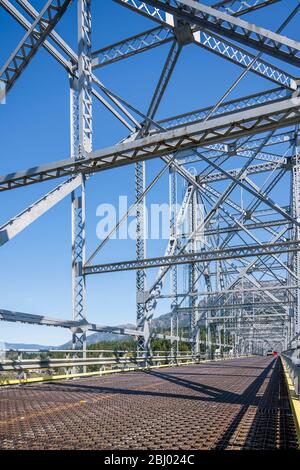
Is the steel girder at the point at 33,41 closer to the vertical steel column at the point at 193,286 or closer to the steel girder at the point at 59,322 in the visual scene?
the steel girder at the point at 59,322

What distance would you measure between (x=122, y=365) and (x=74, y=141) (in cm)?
912

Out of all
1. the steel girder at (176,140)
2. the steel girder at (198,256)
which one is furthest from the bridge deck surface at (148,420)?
the steel girder at (198,256)

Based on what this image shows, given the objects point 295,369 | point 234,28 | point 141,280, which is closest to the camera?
point 295,369

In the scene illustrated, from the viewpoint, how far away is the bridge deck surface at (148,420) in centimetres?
458

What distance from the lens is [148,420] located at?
19.4 feet

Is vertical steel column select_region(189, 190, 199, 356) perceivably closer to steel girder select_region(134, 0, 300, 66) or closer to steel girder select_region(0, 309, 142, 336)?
steel girder select_region(0, 309, 142, 336)

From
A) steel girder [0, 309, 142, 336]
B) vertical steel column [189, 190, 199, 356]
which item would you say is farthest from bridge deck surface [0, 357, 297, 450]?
vertical steel column [189, 190, 199, 356]

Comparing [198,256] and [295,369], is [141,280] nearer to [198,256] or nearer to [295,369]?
[198,256]

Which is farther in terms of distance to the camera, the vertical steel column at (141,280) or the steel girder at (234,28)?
the vertical steel column at (141,280)

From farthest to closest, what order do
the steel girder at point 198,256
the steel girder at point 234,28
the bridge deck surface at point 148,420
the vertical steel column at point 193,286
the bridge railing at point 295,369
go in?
the vertical steel column at point 193,286 < the steel girder at point 198,256 < the steel girder at point 234,28 < the bridge railing at point 295,369 < the bridge deck surface at point 148,420

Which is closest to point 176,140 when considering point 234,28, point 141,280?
point 234,28

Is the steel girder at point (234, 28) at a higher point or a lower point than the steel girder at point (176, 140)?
higher

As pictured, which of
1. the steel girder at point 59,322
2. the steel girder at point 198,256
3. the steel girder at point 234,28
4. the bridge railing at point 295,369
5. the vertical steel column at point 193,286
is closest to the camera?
the bridge railing at point 295,369
